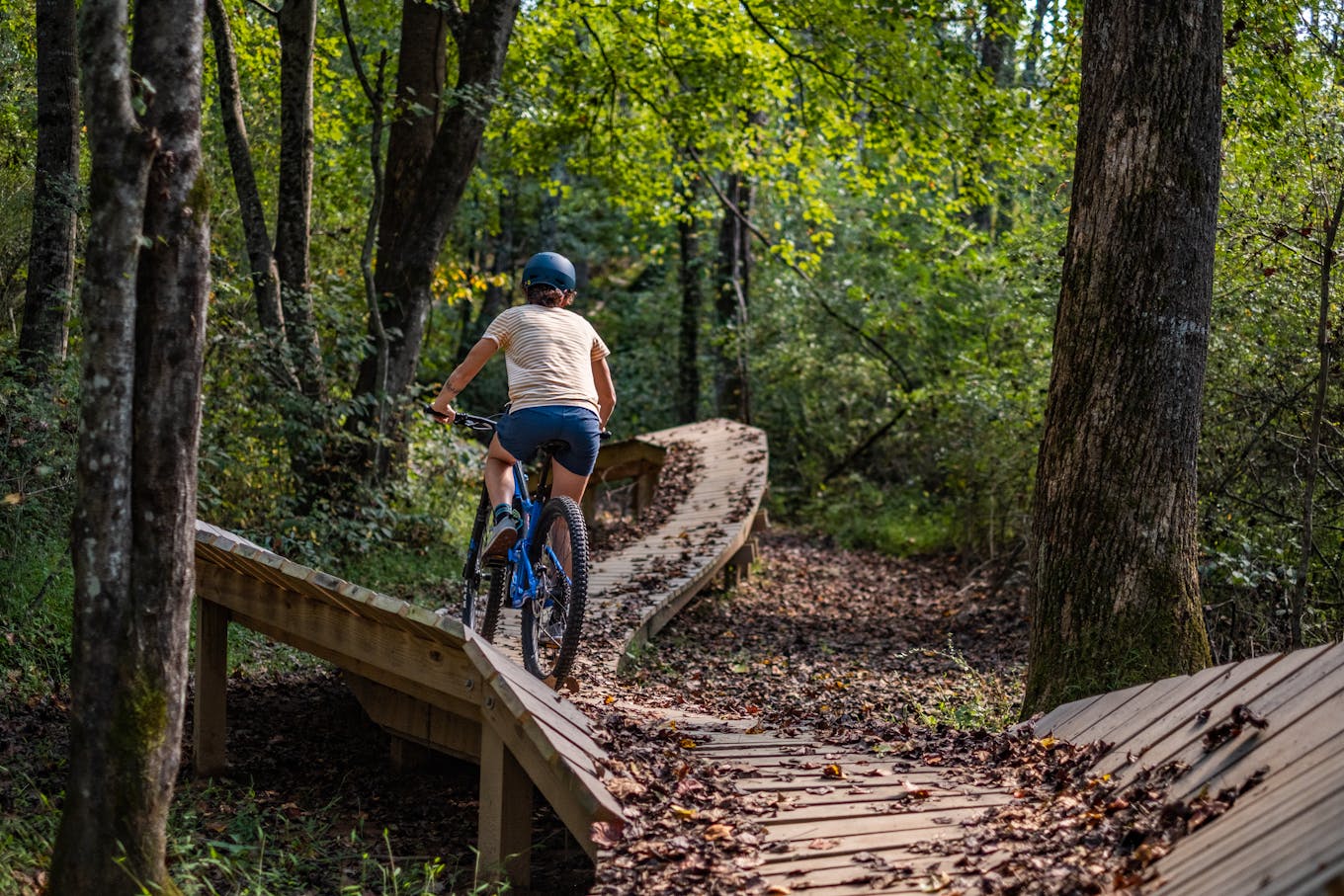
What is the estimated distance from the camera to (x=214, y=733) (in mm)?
6172

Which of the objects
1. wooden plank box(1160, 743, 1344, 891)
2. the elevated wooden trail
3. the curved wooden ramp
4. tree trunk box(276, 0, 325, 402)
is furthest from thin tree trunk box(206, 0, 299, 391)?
wooden plank box(1160, 743, 1344, 891)

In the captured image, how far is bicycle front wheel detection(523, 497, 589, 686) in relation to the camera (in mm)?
5750

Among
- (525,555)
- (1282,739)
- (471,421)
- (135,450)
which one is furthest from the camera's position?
(471,421)

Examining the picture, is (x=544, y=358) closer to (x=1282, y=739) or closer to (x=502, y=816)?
(x=502, y=816)

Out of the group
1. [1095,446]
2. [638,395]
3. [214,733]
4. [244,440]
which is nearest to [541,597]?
[214,733]

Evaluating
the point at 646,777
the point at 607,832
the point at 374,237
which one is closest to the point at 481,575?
the point at 646,777

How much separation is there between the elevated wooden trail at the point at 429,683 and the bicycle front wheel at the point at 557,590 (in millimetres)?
203

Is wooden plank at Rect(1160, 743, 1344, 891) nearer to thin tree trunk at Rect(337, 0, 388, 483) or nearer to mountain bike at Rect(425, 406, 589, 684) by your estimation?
mountain bike at Rect(425, 406, 589, 684)

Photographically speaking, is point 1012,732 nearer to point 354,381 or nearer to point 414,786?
point 414,786

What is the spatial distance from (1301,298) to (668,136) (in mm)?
9398

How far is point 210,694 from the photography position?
6191mm

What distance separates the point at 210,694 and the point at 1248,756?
4728mm

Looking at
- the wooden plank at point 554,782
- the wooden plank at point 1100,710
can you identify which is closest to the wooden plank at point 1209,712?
the wooden plank at point 1100,710

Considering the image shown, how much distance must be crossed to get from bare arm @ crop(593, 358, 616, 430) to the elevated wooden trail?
4.56 feet
